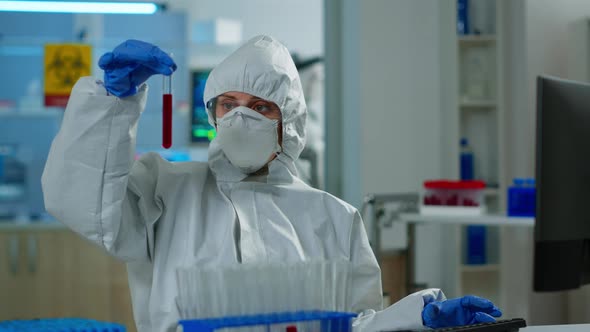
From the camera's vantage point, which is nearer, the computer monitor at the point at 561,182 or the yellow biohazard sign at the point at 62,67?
the computer monitor at the point at 561,182

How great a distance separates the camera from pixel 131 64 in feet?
4.61

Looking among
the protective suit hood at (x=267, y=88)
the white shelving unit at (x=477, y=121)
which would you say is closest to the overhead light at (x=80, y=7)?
the white shelving unit at (x=477, y=121)

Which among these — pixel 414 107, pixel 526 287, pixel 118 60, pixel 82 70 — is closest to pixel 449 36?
pixel 414 107

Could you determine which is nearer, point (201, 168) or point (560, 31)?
point (201, 168)

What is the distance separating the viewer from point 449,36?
4.25 metres

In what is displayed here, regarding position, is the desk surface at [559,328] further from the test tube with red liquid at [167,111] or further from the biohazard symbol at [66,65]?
the biohazard symbol at [66,65]

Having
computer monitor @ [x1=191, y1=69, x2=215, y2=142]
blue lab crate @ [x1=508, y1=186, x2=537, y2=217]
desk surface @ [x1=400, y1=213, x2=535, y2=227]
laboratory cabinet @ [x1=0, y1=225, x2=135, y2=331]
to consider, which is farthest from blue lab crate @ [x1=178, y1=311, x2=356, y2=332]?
computer monitor @ [x1=191, y1=69, x2=215, y2=142]

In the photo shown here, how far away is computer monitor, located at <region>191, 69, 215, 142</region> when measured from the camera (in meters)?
4.03

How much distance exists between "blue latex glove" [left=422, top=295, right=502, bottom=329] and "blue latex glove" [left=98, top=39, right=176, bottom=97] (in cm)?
60

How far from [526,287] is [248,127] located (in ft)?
9.07

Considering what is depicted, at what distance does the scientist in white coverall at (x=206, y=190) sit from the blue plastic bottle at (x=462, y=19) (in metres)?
2.66

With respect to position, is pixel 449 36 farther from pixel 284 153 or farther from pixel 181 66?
pixel 284 153

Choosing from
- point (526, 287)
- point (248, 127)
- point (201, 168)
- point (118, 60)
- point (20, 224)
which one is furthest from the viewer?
point (526, 287)

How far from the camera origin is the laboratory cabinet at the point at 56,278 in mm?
3793
